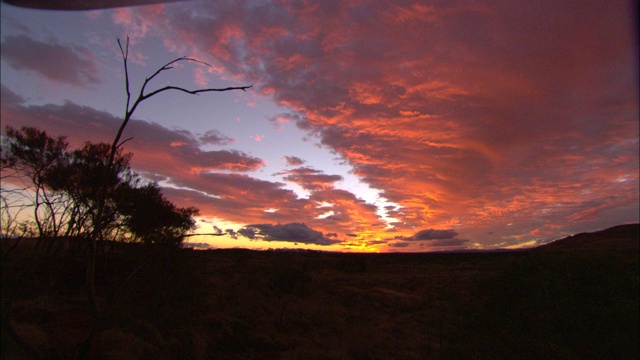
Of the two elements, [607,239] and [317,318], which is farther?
[607,239]

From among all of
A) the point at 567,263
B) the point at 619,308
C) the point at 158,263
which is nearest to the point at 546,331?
the point at 619,308

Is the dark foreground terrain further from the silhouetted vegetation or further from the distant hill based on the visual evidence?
the distant hill

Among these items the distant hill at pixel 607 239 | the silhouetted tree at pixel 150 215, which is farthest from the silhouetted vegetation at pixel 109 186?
the distant hill at pixel 607 239

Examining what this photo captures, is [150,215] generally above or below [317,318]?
above

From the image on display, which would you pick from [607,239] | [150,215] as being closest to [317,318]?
[150,215]

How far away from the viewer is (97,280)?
49.1 ft

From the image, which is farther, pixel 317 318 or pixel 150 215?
pixel 150 215

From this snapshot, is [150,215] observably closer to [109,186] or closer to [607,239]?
[109,186]

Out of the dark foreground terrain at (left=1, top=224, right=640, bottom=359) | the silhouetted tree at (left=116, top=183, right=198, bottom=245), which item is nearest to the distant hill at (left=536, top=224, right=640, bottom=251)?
the dark foreground terrain at (left=1, top=224, right=640, bottom=359)

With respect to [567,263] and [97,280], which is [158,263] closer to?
[97,280]

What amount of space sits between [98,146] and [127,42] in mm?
13975

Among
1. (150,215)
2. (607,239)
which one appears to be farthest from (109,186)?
(607,239)

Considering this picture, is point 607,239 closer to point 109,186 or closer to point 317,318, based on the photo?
point 317,318

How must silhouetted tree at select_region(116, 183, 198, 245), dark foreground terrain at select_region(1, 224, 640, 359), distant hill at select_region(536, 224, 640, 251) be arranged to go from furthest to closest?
1. distant hill at select_region(536, 224, 640, 251)
2. silhouetted tree at select_region(116, 183, 198, 245)
3. dark foreground terrain at select_region(1, 224, 640, 359)
